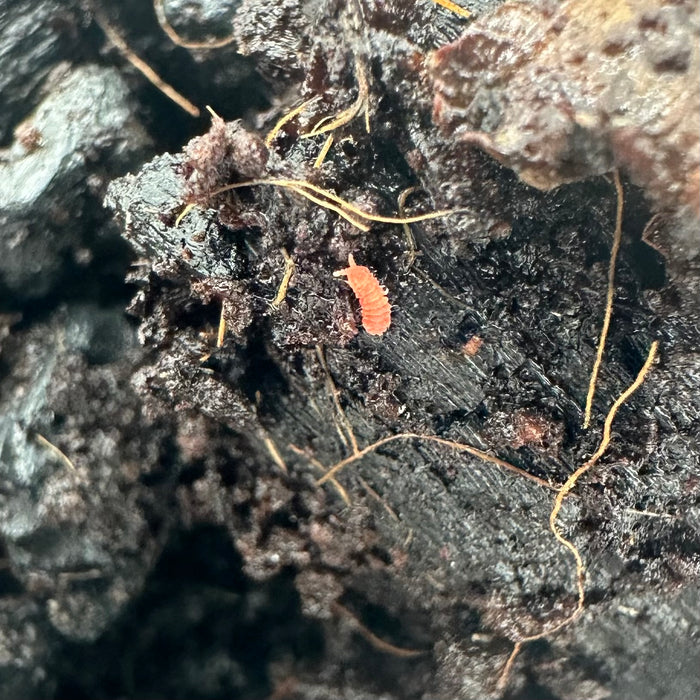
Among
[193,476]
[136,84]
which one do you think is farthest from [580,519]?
[136,84]

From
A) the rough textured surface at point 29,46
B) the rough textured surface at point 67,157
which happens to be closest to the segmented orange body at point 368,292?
the rough textured surface at point 67,157

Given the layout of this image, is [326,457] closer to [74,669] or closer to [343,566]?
[343,566]

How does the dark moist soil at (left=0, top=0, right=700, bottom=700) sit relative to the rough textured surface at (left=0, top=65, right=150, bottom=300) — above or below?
below

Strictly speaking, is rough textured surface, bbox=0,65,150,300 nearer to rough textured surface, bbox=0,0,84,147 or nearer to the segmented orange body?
rough textured surface, bbox=0,0,84,147

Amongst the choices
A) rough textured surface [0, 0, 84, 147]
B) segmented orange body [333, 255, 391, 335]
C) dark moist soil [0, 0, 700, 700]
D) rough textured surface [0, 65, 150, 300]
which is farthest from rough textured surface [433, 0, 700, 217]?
rough textured surface [0, 0, 84, 147]

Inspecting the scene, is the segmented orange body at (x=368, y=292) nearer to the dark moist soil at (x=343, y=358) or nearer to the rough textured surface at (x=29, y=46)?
the dark moist soil at (x=343, y=358)
